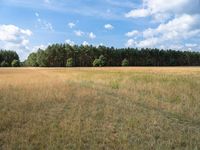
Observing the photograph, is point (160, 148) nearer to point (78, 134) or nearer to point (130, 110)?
point (78, 134)

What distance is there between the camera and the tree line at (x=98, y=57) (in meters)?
109

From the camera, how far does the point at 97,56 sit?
108938 millimetres

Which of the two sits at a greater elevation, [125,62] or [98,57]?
[98,57]

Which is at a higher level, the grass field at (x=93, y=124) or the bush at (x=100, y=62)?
the bush at (x=100, y=62)

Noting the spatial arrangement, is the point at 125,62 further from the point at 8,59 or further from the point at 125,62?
the point at 8,59

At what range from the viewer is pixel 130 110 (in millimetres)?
12164

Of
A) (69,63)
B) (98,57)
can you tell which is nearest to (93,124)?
(69,63)

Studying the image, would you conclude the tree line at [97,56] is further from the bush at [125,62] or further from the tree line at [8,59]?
the tree line at [8,59]

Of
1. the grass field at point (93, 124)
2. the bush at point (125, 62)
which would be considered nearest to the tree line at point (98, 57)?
the bush at point (125, 62)

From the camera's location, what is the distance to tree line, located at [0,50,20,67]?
11812 centimetres

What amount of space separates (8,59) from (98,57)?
40054mm

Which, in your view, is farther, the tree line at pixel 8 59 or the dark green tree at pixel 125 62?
the tree line at pixel 8 59

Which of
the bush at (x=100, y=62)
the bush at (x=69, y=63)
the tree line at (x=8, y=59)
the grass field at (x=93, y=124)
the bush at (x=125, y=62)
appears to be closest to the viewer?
the grass field at (x=93, y=124)

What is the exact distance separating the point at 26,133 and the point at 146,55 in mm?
108889
